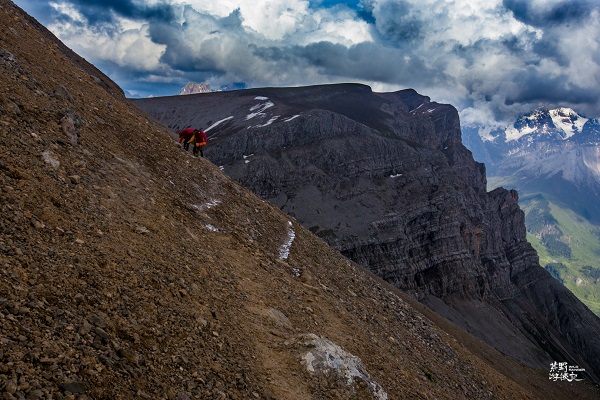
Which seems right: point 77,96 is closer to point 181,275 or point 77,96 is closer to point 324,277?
point 181,275

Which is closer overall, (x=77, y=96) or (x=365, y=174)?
(x=77, y=96)

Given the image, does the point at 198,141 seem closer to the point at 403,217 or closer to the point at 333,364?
the point at 333,364

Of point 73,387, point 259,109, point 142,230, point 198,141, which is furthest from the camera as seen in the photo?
point 259,109

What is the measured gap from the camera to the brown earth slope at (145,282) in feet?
31.4

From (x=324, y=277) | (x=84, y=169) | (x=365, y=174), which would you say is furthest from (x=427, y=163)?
(x=84, y=169)

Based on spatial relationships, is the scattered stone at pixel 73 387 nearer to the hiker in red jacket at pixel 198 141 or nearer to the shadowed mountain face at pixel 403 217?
the hiker in red jacket at pixel 198 141

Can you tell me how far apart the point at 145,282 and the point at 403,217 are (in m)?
135

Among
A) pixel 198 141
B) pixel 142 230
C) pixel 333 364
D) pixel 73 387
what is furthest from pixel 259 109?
pixel 73 387

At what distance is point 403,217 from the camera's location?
14262cm

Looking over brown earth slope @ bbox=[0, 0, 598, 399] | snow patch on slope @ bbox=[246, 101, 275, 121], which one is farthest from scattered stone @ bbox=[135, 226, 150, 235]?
snow patch on slope @ bbox=[246, 101, 275, 121]

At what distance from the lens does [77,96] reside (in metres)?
23.0

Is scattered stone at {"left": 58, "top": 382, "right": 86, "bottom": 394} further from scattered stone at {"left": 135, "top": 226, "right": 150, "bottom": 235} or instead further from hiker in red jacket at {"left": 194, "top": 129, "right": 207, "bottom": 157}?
hiker in red jacket at {"left": 194, "top": 129, "right": 207, "bottom": 157}

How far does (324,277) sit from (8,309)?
63.2ft

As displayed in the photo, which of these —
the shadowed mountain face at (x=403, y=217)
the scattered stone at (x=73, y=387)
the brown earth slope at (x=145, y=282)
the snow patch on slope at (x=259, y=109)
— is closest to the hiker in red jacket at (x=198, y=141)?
the brown earth slope at (x=145, y=282)
